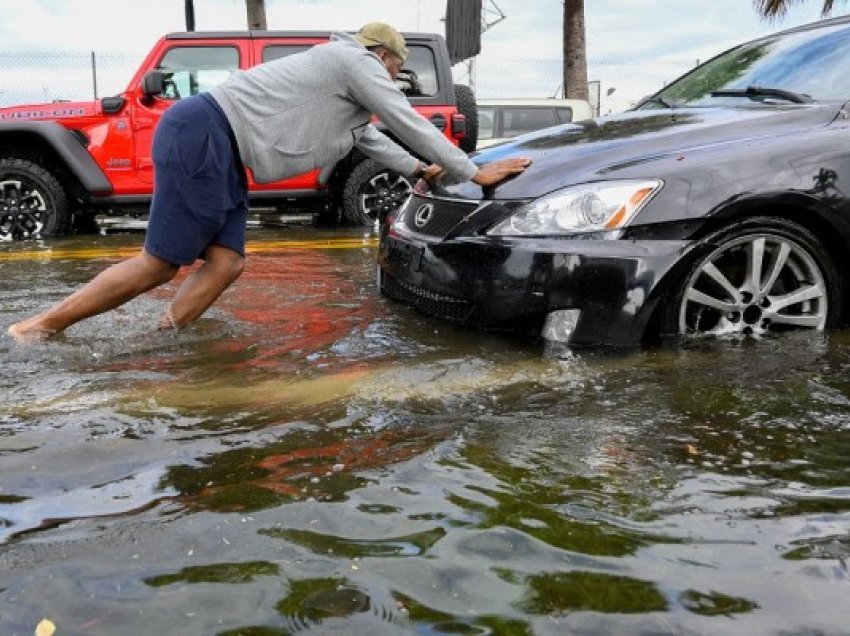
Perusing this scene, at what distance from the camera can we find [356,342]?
12.4ft

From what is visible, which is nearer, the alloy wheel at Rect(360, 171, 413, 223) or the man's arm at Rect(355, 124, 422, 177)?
the man's arm at Rect(355, 124, 422, 177)

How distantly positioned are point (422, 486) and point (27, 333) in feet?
7.49

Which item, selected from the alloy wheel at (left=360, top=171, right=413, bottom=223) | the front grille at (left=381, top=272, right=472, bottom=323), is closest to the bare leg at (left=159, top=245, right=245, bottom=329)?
the front grille at (left=381, top=272, right=472, bottom=323)

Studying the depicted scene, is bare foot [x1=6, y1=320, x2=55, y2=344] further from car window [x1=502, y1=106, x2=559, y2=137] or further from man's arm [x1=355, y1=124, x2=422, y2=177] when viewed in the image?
car window [x1=502, y1=106, x2=559, y2=137]

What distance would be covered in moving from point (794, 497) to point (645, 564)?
0.58 m

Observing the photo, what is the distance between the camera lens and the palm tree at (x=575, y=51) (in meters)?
16.5

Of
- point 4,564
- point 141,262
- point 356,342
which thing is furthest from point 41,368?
point 4,564

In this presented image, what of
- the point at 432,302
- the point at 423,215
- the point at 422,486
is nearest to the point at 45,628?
the point at 422,486

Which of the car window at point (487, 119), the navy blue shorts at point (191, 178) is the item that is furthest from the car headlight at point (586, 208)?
the car window at point (487, 119)

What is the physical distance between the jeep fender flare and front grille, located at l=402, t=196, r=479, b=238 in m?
4.83

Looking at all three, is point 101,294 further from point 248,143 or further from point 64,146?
point 64,146

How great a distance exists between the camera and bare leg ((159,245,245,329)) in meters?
3.81

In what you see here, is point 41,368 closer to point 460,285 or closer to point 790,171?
point 460,285

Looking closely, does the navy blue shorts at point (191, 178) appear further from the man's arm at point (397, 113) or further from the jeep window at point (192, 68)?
the jeep window at point (192, 68)
